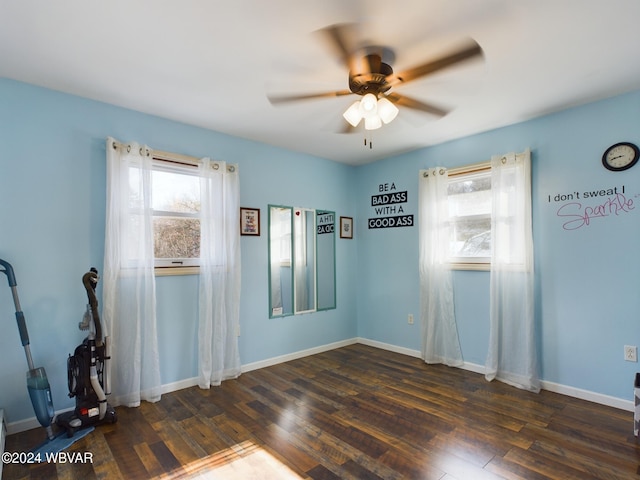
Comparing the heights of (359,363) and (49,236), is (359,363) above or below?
below

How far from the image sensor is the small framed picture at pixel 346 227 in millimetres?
4703

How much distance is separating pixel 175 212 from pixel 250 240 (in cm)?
84

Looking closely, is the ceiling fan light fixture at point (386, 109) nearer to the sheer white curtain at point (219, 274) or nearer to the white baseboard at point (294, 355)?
the sheer white curtain at point (219, 274)

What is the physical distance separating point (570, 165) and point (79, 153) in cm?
414

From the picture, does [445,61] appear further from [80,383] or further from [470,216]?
[80,383]

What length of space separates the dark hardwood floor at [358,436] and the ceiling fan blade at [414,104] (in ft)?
7.18

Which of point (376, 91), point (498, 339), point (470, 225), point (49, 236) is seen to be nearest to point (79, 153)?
point (49, 236)

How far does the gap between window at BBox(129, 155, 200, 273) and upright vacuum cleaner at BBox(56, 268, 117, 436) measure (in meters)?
0.70

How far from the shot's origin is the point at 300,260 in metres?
4.25

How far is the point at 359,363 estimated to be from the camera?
390 cm

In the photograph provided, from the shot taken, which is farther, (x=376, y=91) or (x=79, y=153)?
(x=79, y=153)

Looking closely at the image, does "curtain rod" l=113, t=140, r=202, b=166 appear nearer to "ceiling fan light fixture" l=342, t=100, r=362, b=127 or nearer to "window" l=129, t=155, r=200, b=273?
"window" l=129, t=155, r=200, b=273

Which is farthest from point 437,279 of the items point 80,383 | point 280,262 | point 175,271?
point 80,383

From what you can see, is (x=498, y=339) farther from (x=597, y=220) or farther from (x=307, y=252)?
(x=307, y=252)
